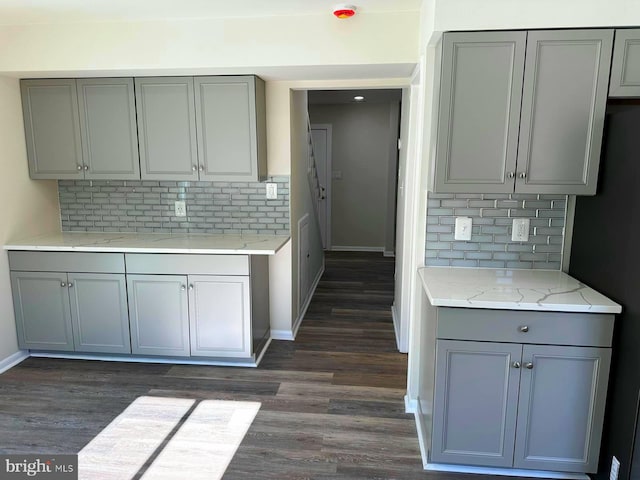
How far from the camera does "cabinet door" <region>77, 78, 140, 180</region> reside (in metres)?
2.98

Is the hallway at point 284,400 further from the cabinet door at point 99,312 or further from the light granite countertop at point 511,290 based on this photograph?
the light granite countertop at point 511,290

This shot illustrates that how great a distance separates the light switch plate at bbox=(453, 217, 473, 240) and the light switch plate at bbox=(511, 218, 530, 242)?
238 mm

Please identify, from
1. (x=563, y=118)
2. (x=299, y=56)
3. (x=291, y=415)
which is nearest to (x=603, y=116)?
(x=563, y=118)

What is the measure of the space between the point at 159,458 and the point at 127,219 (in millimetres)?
2026

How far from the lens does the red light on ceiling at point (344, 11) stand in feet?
7.76

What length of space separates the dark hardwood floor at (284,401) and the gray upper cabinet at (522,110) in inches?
55.2

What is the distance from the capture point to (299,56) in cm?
258

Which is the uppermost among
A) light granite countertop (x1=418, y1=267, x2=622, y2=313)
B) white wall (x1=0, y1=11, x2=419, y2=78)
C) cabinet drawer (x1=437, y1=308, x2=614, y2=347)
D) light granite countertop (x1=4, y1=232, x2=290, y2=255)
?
white wall (x1=0, y1=11, x2=419, y2=78)

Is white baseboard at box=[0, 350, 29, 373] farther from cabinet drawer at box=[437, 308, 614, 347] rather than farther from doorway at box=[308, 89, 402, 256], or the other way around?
doorway at box=[308, 89, 402, 256]

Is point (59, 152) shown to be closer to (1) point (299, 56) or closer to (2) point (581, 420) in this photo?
(1) point (299, 56)

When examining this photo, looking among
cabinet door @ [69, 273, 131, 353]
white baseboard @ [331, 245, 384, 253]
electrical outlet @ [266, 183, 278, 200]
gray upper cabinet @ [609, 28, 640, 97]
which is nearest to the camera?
gray upper cabinet @ [609, 28, 640, 97]

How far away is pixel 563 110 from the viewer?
1.97 meters

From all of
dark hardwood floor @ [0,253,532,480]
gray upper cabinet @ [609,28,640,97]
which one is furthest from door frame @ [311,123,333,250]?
gray upper cabinet @ [609,28,640,97]
